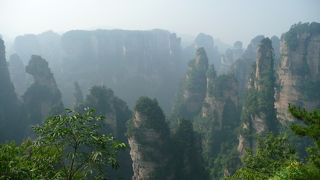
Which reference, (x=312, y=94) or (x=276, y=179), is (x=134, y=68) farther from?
(x=276, y=179)

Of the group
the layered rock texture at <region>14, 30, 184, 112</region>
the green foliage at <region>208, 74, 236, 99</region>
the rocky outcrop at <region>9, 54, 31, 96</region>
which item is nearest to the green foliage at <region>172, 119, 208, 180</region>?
the green foliage at <region>208, 74, 236, 99</region>

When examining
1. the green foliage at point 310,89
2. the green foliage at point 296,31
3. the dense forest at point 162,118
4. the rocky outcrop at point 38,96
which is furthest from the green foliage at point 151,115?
the green foliage at point 296,31

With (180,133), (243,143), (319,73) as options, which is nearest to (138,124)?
(180,133)

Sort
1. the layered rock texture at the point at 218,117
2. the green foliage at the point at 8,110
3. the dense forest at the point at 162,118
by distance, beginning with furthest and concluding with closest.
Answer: the green foliage at the point at 8,110 → the layered rock texture at the point at 218,117 → the dense forest at the point at 162,118

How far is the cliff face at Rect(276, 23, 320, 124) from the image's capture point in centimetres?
7575

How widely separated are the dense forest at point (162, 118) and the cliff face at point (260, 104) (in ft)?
0.59

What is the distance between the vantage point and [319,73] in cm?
8006

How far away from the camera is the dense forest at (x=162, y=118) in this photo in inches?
677

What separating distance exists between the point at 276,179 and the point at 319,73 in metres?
64.7

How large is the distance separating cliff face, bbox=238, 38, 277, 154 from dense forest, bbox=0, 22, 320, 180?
18 centimetres

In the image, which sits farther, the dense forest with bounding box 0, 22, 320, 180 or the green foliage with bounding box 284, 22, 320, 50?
the green foliage with bounding box 284, 22, 320, 50

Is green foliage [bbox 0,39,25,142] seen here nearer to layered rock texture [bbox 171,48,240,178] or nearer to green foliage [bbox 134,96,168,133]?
layered rock texture [bbox 171,48,240,178]

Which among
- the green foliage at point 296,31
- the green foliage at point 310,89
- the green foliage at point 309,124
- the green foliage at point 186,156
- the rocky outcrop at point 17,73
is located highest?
the green foliage at point 296,31

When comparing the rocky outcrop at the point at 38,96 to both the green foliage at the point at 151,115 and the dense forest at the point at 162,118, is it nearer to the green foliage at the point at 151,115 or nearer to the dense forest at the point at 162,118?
the dense forest at the point at 162,118
